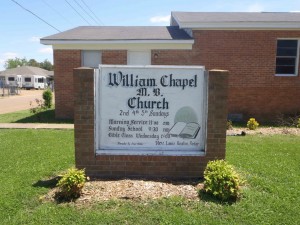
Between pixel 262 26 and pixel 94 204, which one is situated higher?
pixel 262 26

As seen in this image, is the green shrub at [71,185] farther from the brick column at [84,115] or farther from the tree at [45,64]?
the tree at [45,64]

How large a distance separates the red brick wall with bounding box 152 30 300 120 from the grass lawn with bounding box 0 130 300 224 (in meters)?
6.25

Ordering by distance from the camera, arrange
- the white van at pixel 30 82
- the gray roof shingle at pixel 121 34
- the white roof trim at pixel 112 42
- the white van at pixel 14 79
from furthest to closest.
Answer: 1. the white van at pixel 30 82
2. the white van at pixel 14 79
3. the gray roof shingle at pixel 121 34
4. the white roof trim at pixel 112 42

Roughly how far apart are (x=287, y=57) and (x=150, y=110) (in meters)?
10.4

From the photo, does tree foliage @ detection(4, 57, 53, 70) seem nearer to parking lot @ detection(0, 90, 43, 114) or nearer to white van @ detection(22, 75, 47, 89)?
white van @ detection(22, 75, 47, 89)

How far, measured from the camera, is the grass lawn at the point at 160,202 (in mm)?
4129

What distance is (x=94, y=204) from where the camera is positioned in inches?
177

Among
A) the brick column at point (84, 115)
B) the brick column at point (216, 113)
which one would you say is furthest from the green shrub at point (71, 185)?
the brick column at point (216, 113)

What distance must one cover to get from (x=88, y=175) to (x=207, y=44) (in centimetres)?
950

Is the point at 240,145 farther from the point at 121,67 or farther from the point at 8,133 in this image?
the point at 8,133

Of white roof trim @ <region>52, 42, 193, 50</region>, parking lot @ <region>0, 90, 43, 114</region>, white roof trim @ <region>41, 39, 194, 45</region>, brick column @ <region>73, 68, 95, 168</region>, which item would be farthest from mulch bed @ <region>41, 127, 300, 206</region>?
parking lot @ <region>0, 90, 43, 114</region>

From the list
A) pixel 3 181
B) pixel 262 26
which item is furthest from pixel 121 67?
pixel 262 26

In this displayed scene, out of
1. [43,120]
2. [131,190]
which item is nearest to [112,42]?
[43,120]

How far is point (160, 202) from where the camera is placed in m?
4.54
